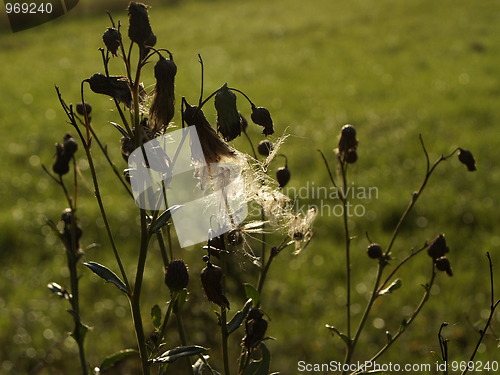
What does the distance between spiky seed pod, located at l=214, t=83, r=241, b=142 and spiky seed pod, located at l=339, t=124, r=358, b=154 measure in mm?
531

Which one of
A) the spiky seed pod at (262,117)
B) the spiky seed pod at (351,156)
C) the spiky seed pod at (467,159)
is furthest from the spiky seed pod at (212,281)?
the spiky seed pod at (467,159)

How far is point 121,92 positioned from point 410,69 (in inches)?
436

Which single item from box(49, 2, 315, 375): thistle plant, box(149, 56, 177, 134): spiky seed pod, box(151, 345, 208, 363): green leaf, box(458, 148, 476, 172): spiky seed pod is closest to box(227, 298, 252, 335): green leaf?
box(49, 2, 315, 375): thistle plant

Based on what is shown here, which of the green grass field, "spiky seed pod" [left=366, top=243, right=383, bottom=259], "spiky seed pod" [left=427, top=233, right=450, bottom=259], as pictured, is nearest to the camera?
"spiky seed pod" [left=427, top=233, right=450, bottom=259]

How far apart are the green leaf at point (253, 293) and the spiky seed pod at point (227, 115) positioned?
0.35 meters

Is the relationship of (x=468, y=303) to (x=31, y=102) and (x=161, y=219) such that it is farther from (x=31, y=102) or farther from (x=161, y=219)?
(x=31, y=102)

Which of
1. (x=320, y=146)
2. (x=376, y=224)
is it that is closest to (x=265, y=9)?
(x=320, y=146)

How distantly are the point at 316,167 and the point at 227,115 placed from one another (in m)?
6.31

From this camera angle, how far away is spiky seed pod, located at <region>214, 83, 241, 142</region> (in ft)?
3.11

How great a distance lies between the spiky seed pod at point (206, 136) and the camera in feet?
3.09

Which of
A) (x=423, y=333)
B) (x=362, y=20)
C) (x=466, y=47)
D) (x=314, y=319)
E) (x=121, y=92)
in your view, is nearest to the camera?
(x=121, y=92)

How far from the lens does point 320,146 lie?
8109 millimetres

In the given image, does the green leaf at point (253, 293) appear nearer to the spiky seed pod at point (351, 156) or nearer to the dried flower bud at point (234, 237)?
the dried flower bud at point (234, 237)

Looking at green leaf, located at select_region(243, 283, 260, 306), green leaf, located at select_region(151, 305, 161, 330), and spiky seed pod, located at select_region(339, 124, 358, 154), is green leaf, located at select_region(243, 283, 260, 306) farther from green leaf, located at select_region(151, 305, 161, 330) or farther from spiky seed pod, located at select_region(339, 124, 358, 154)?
spiky seed pod, located at select_region(339, 124, 358, 154)
